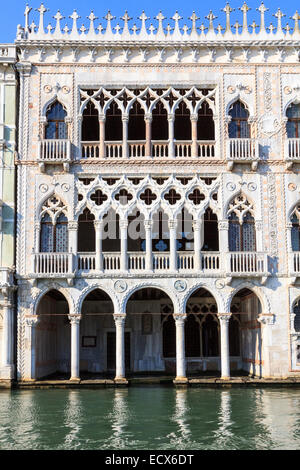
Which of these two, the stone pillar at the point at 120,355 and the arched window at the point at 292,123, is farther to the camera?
the arched window at the point at 292,123

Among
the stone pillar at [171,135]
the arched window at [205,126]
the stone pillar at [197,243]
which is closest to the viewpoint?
the stone pillar at [197,243]

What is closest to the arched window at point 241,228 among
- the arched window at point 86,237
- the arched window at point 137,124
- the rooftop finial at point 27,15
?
the arched window at point 137,124

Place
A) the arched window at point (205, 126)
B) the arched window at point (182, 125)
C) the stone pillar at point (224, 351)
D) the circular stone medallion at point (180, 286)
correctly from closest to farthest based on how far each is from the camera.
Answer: the stone pillar at point (224, 351)
the circular stone medallion at point (180, 286)
the arched window at point (205, 126)
the arched window at point (182, 125)

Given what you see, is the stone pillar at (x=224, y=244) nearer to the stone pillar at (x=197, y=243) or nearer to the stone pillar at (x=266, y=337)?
the stone pillar at (x=197, y=243)

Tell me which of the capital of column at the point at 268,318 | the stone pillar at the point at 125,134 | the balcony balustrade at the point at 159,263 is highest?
the stone pillar at the point at 125,134

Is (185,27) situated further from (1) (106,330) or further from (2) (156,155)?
(1) (106,330)

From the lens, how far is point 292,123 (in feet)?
82.8

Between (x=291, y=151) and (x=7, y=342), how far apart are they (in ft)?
42.5

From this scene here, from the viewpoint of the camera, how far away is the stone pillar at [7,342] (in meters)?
23.3

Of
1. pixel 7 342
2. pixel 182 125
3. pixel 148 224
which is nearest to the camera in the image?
pixel 7 342

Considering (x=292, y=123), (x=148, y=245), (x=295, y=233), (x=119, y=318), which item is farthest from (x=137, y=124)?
(x=119, y=318)

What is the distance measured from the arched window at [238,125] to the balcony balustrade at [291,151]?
1.72 m

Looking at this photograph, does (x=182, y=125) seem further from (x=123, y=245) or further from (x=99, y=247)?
(x=99, y=247)
